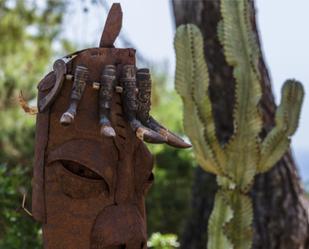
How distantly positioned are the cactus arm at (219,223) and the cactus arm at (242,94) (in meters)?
0.17

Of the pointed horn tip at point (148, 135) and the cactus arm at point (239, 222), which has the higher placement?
the pointed horn tip at point (148, 135)

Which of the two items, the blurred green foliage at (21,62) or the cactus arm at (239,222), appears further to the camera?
the blurred green foliage at (21,62)

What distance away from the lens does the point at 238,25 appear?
18.0 ft

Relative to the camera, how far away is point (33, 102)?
8.86 m

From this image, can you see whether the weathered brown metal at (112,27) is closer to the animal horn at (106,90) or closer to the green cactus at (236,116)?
the animal horn at (106,90)

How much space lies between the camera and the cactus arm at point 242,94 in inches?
213

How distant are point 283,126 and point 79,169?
2.18m

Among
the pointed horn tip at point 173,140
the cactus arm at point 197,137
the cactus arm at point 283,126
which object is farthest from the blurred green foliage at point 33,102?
the pointed horn tip at point 173,140

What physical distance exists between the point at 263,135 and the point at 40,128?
128 inches

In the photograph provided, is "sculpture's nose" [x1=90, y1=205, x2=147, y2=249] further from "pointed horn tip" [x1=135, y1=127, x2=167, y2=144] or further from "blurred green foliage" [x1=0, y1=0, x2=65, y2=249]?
"blurred green foliage" [x1=0, y1=0, x2=65, y2=249]

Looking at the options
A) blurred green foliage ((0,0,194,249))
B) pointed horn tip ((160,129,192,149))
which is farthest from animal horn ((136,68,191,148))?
blurred green foliage ((0,0,194,249))

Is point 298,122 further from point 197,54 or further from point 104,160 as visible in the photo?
point 104,160

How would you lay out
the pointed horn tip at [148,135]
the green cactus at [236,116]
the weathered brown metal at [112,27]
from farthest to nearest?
1. the green cactus at [236,116]
2. the weathered brown metal at [112,27]
3. the pointed horn tip at [148,135]

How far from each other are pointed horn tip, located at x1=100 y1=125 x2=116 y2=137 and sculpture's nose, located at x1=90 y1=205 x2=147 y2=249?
1.13ft
